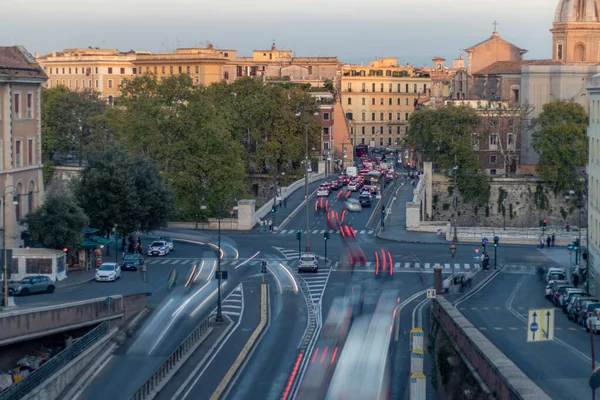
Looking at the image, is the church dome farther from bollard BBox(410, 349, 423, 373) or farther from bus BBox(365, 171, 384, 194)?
bollard BBox(410, 349, 423, 373)

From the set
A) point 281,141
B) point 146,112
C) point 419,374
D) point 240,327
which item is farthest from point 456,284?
point 281,141

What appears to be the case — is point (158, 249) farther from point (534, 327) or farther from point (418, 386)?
point (534, 327)

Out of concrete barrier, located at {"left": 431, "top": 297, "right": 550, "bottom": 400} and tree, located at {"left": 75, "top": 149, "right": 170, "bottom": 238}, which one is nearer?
concrete barrier, located at {"left": 431, "top": 297, "right": 550, "bottom": 400}

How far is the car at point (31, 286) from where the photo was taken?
49.1m

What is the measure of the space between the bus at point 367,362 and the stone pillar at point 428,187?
49532 mm

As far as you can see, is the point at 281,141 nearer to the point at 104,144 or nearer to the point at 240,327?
the point at 104,144

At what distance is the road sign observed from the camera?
94.2ft

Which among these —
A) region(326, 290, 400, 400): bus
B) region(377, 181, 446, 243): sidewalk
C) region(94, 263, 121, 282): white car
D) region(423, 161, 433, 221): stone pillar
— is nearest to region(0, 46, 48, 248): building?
region(94, 263, 121, 282): white car

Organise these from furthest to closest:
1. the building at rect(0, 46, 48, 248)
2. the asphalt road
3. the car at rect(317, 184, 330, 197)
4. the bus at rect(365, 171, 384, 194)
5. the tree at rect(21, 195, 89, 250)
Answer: the bus at rect(365, 171, 384, 194)
the car at rect(317, 184, 330, 197)
the building at rect(0, 46, 48, 248)
the tree at rect(21, 195, 89, 250)
the asphalt road

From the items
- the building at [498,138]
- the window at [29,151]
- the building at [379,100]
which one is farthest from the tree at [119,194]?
the building at [379,100]

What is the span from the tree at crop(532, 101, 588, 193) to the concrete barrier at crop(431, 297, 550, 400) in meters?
60.6

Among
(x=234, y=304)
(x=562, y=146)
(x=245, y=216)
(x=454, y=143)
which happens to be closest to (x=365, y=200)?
(x=454, y=143)

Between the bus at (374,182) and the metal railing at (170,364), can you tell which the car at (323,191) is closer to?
the bus at (374,182)

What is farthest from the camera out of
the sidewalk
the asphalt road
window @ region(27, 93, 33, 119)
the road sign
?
the sidewalk
